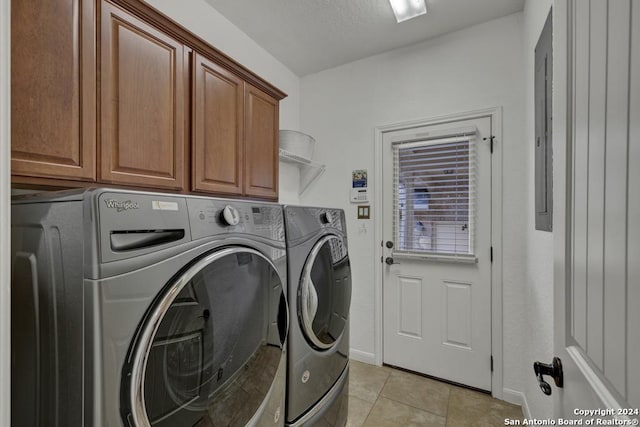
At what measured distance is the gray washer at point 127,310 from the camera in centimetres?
62

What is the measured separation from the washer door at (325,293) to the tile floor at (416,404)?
80 cm

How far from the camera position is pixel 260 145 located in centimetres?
180

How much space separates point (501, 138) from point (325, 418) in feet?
6.91

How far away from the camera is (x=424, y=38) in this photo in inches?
91.4

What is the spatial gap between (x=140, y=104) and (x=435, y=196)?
2045 mm

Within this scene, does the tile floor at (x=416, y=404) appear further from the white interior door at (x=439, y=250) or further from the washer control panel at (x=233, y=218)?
the washer control panel at (x=233, y=218)

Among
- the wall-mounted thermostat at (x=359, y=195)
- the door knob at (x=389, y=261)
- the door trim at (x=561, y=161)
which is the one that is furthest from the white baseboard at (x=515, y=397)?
the wall-mounted thermostat at (x=359, y=195)

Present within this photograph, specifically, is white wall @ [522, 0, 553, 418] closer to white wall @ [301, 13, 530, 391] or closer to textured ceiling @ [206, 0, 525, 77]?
white wall @ [301, 13, 530, 391]

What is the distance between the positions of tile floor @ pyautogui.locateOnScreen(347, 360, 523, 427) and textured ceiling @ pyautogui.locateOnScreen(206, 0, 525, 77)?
2704 millimetres

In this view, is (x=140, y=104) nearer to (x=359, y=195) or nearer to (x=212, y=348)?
(x=212, y=348)

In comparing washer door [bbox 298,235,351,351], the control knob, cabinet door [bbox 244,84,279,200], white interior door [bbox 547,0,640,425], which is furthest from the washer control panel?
white interior door [bbox 547,0,640,425]

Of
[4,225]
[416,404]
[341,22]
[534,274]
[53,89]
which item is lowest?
[416,404]

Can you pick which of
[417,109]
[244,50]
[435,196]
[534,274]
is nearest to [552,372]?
[534,274]

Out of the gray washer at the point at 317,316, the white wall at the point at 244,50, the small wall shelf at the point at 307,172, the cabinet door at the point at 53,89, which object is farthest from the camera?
the small wall shelf at the point at 307,172
